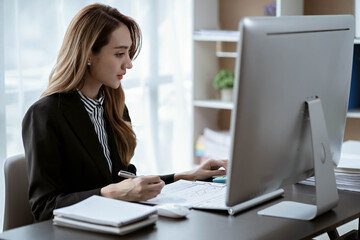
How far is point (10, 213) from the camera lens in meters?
1.88

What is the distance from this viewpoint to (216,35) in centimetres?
341

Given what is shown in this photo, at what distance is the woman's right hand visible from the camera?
1611mm

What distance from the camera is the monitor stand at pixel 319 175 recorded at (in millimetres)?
1531

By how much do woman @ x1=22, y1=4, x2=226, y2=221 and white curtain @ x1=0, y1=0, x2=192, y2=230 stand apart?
843mm

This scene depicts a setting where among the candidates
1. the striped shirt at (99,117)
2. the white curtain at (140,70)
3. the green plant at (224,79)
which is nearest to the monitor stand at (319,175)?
the striped shirt at (99,117)

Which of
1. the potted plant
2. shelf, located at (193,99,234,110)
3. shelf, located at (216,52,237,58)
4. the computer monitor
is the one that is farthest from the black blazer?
shelf, located at (216,52,237,58)

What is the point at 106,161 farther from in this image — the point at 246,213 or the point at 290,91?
the point at 290,91

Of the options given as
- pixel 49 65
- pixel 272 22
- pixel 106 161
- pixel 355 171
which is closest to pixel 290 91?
pixel 272 22

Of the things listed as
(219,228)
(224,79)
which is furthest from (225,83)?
(219,228)

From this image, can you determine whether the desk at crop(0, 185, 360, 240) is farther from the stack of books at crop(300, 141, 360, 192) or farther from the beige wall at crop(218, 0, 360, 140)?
the beige wall at crop(218, 0, 360, 140)

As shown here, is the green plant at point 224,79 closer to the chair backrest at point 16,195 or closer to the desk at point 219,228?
the chair backrest at point 16,195

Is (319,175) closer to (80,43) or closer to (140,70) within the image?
(80,43)

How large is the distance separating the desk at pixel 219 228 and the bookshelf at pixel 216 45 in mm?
1778

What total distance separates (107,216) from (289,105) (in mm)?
523
